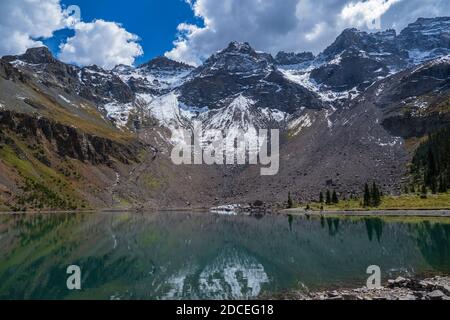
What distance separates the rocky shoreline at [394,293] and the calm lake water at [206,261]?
14.1 ft

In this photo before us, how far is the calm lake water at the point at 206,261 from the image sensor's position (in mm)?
42838

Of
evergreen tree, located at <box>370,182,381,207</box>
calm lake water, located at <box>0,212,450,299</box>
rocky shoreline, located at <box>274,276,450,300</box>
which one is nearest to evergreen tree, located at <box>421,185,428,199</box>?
evergreen tree, located at <box>370,182,381,207</box>

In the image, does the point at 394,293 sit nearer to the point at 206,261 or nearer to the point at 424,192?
the point at 206,261

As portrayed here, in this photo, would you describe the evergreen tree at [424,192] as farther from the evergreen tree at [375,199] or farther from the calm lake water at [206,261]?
the calm lake water at [206,261]

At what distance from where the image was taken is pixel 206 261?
64.8 meters

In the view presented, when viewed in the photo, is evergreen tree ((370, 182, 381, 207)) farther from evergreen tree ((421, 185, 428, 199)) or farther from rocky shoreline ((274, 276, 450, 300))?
rocky shoreline ((274, 276, 450, 300))

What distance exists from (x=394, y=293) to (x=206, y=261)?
1358 inches

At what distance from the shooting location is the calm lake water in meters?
42.8

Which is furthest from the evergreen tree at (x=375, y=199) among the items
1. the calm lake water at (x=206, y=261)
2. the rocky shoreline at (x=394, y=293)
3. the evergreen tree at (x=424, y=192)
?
the rocky shoreline at (x=394, y=293)

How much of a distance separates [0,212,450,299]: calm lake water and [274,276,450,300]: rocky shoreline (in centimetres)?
429

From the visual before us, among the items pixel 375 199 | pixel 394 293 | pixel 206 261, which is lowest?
pixel 206 261

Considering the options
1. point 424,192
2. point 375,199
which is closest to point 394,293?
point 375,199
